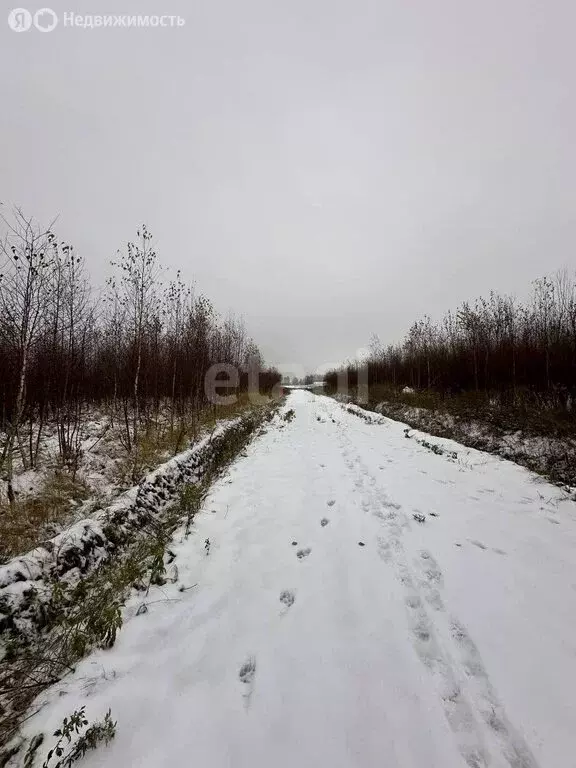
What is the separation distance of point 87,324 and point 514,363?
13.9 m

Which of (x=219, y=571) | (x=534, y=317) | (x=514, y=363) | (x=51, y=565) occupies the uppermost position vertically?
(x=534, y=317)

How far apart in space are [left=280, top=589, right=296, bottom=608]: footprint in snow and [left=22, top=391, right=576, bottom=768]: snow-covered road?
0.04 ft

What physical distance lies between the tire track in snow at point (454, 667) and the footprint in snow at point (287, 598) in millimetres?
1002

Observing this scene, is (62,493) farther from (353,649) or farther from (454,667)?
(454,667)

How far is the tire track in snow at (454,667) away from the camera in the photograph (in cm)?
169

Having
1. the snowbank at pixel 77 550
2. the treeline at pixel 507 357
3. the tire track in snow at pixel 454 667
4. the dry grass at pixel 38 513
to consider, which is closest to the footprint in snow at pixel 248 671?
the tire track in snow at pixel 454 667

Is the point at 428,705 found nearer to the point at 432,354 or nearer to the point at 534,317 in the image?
the point at 534,317

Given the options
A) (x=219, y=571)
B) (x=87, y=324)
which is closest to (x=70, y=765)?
(x=219, y=571)

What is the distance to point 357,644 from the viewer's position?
7.86 feet

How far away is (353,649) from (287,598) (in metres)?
0.77

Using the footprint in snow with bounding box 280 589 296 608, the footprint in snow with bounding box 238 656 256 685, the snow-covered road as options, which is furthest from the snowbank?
the footprint in snow with bounding box 280 589 296 608

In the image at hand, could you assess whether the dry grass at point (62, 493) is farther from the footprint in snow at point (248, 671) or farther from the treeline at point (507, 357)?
the treeline at point (507, 357)

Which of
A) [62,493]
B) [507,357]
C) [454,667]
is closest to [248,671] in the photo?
[454,667]

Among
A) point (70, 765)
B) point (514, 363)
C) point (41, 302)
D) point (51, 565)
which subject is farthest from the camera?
point (514, 363)
